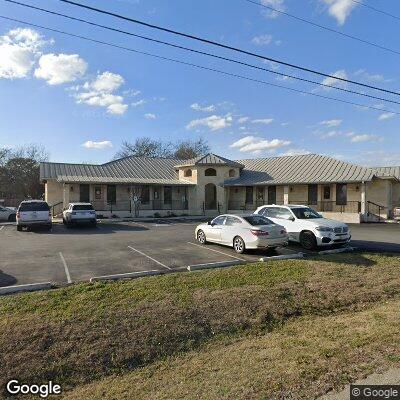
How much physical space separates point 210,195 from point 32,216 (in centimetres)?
1817

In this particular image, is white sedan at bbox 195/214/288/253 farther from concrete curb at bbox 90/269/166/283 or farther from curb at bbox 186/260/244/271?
concrete curb at bbox 90/269/166/283

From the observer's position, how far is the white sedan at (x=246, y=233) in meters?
12.2

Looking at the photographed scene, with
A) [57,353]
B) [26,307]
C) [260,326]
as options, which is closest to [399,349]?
[260,326]

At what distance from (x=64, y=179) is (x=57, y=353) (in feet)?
78.7

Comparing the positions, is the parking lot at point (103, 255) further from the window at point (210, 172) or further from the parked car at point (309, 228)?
the window at point (210, 172)

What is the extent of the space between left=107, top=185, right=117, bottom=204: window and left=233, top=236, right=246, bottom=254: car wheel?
20.2 meters

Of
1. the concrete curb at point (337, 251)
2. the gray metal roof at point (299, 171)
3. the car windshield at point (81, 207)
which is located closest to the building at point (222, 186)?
the gray metal roof at point (299, 171)

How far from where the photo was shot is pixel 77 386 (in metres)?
5.19

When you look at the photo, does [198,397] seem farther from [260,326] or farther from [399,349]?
[399,349]

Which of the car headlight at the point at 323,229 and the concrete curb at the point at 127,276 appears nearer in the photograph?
the concrete curb at the point at 127,276

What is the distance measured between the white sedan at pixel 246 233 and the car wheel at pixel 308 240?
4.17 ft

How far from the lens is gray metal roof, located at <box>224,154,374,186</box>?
91.2 ft

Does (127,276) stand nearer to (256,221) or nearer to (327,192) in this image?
(256,221)

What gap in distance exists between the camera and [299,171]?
3158 cm
